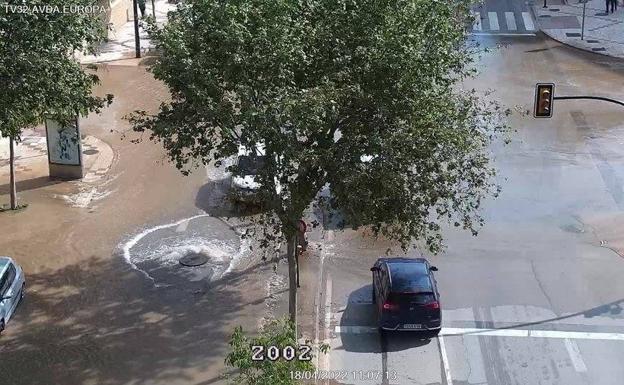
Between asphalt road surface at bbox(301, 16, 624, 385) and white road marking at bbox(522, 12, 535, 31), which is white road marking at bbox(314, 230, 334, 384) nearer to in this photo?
asphalt road surface at bbox(301, 16, 624, 385)

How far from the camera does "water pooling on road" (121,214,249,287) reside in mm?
17656

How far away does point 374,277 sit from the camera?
53.6ft

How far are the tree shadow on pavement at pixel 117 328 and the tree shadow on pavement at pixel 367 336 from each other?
6.19 ft

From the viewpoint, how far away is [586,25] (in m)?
37.5

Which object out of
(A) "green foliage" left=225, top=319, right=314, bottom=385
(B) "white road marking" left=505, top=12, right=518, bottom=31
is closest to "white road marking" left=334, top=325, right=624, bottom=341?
(A) "green foliage" left=225, top=319, right=314, bottom=385

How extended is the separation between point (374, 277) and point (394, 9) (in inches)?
225

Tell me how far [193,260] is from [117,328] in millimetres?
2991

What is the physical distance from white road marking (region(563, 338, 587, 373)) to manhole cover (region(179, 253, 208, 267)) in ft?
25.5

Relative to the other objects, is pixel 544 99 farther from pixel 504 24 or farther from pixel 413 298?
pixel 504 24

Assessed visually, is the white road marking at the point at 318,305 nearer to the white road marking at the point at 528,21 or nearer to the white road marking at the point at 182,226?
the white road marking at the point at 182,226

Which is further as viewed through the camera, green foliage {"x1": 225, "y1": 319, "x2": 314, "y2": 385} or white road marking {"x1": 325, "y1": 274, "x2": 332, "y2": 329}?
white road marking {"x1": 325, "y1": 274, "x2": 332, "y2": 329}

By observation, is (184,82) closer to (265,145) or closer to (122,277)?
(265,145)

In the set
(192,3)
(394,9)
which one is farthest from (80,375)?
(394,9)

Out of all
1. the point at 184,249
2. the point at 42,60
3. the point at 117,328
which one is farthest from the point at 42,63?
the point at 184,249
